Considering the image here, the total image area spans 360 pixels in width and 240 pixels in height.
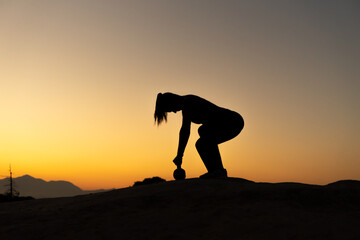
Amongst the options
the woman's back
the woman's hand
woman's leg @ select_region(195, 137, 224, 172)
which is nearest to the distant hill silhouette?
the woman's hand

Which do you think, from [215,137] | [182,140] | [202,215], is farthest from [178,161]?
[202,215]

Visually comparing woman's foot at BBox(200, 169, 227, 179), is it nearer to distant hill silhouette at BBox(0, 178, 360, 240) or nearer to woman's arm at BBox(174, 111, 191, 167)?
woman's arm at BBox(174, 111, 191, 167)

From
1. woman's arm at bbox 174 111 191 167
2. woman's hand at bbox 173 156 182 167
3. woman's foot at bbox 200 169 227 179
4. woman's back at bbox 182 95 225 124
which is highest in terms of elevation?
woman's back at bbox 182 95 225 124

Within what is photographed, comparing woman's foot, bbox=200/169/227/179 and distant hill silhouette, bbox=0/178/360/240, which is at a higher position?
woman's foot, bbox=200/169/227/179

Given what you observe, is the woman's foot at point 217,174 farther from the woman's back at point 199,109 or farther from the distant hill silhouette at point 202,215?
the distant hill silhouette at point 202,215

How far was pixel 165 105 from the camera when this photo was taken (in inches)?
360

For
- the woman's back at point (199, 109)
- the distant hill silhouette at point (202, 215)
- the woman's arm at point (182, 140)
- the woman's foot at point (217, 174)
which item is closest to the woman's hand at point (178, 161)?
the woman's arm at point (182, 140)

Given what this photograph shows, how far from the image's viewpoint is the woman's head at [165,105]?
30.0ft

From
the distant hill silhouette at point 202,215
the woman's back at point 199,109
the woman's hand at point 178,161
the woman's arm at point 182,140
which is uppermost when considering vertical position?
the woman's back at point 199,109

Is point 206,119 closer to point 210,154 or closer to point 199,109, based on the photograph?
point 199,109

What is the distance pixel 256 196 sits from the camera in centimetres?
601

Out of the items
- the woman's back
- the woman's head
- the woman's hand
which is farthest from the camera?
the woman's head

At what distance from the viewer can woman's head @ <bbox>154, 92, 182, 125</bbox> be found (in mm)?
9141

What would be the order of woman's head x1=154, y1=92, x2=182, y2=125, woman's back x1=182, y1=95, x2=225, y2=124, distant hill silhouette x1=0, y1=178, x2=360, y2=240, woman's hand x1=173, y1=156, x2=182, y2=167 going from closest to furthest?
1. distant hill silhouette x1=0, y1=178, x2=360, y2=240
2. woman's hand x1=173, y1=156, x2=182, y2=167
3. woman's back x1=182, y1=95, x2=225, y2=124
4. woman's head x1=154, y1=92, x2=182, y2=125
